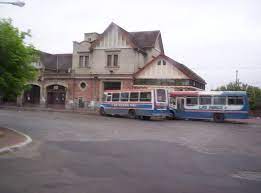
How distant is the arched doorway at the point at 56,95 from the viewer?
4562 centimetres

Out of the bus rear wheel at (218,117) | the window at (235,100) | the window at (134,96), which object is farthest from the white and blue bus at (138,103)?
the window at (235,100)

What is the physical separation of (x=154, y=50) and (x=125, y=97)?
16.2 meters

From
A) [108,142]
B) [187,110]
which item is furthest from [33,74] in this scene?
[187,110]

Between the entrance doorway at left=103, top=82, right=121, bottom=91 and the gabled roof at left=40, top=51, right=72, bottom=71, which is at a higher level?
the gabled roof at left=40, top=51, right=72, bottom=71

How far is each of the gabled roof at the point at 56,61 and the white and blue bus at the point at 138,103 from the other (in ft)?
65.0

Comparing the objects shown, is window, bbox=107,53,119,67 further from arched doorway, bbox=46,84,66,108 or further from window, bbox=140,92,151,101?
window, bbox=140,92,151,101

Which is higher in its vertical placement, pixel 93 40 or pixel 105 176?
pixel 93 40

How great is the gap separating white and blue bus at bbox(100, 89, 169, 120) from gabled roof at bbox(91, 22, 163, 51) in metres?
11.6

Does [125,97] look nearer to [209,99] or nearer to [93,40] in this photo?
[209,99]

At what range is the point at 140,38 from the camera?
153ft

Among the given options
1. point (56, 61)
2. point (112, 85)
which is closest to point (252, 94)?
point (112, 85)

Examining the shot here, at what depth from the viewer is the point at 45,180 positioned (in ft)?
24.0

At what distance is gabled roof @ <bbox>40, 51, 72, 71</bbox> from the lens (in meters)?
50.9

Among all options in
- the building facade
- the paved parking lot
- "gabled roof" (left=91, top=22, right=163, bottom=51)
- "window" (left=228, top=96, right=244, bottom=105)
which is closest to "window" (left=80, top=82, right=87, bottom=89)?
the building facade
